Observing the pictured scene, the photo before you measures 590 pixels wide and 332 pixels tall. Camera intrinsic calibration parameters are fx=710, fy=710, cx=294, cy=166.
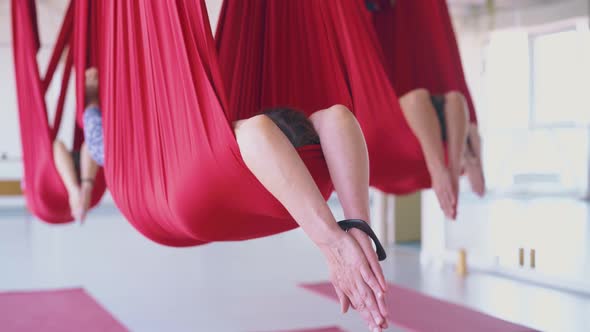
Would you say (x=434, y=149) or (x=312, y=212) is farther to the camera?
(x=434, y=149)

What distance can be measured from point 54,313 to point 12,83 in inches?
177

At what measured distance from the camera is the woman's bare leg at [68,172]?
2654 mm

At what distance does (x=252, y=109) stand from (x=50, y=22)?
5.81 m

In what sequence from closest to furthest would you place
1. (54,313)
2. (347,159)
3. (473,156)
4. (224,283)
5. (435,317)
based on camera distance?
(347,159) → (473,156) → (435,317) → (54,313) → (224,283)

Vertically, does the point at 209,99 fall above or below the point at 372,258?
above

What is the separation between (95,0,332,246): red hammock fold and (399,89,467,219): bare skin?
77 cm

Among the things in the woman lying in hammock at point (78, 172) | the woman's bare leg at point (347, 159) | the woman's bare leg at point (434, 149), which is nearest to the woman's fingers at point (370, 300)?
the woman's bare leg at point (347, 159)

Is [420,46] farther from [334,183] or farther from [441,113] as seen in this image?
[334,183]

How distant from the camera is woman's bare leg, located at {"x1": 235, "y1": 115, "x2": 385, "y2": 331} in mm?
1227

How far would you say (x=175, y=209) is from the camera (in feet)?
5.17

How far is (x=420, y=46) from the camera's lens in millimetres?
2609

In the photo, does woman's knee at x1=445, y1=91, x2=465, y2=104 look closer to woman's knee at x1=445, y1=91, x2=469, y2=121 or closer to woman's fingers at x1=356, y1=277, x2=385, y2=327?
woman's knee at x1=445, y1=91, x2=469, y2=121

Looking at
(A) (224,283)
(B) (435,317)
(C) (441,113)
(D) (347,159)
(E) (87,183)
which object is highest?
(D) (347,159)

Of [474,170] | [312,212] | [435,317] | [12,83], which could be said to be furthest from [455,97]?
[12,83]
